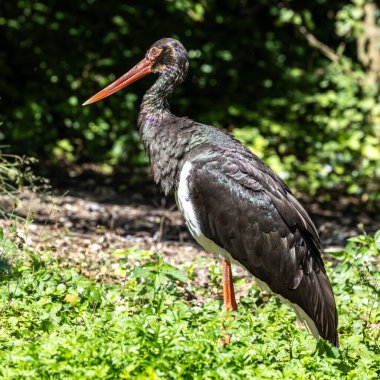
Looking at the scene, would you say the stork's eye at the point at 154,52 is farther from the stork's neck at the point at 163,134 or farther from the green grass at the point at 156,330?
the green grass at the point at 156,330

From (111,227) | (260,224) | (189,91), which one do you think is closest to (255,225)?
(260,224)

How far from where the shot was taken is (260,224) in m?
4.91

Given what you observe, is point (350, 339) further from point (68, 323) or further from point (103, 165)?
point (103, 165)

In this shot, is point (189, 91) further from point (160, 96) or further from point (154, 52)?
point (160, 96)

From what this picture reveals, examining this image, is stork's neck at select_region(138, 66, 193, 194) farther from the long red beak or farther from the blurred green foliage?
the blurred green foliage

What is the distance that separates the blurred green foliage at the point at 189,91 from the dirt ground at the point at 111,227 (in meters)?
0.76

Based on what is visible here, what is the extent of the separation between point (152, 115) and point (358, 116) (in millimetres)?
4972

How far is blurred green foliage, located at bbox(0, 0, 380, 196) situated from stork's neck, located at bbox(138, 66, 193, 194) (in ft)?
13.5

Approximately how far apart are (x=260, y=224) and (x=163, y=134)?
2.84 feet

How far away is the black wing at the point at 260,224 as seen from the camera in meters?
4.88

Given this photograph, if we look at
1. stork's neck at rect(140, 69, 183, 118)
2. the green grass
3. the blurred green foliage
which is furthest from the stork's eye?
the blurred green foliage

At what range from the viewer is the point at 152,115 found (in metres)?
5.46

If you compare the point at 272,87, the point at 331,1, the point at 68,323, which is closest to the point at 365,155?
Answer: the point at 272,87

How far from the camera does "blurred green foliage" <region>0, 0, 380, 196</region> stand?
976cm
